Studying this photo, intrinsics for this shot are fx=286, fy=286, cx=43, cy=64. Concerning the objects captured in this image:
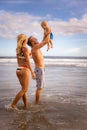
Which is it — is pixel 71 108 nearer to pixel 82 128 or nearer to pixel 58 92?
pixel 82 128

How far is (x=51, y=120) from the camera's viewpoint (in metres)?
4.48

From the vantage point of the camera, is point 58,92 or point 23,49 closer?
point 23,49

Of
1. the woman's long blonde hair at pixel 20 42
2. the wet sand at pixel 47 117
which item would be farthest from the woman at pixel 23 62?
the wet sand at pixel 47 117

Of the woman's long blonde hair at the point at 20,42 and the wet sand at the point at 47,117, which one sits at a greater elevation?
the woman's long blonde hair at the point at 20,42

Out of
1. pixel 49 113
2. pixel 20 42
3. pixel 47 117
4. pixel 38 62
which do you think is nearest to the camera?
pixel 47 117

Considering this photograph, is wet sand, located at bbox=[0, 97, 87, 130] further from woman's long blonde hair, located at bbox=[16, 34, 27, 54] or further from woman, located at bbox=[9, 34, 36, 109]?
woman's long blonde hair, located at bbox=[16, 34, 27, 54]

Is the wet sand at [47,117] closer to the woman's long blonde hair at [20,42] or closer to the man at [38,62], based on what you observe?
the man at [38,62]

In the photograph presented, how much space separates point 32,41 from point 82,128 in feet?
7.71

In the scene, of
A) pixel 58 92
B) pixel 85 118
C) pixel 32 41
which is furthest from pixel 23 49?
pixel 58 92

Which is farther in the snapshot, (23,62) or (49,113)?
(23,62)

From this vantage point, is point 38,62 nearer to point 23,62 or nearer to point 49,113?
point 23,62

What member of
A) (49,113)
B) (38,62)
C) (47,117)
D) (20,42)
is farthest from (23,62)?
(47,117)

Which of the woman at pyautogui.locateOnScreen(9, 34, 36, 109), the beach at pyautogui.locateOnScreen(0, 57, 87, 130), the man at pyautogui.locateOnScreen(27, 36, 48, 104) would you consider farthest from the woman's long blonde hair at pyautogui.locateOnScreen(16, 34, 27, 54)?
the beach at pyautogui.locateOnScreen(0, 57, 87, 130)

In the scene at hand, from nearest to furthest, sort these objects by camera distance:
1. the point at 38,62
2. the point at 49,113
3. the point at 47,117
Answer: the point at 47,117 < the point at 49,113 < the point at 38,62
